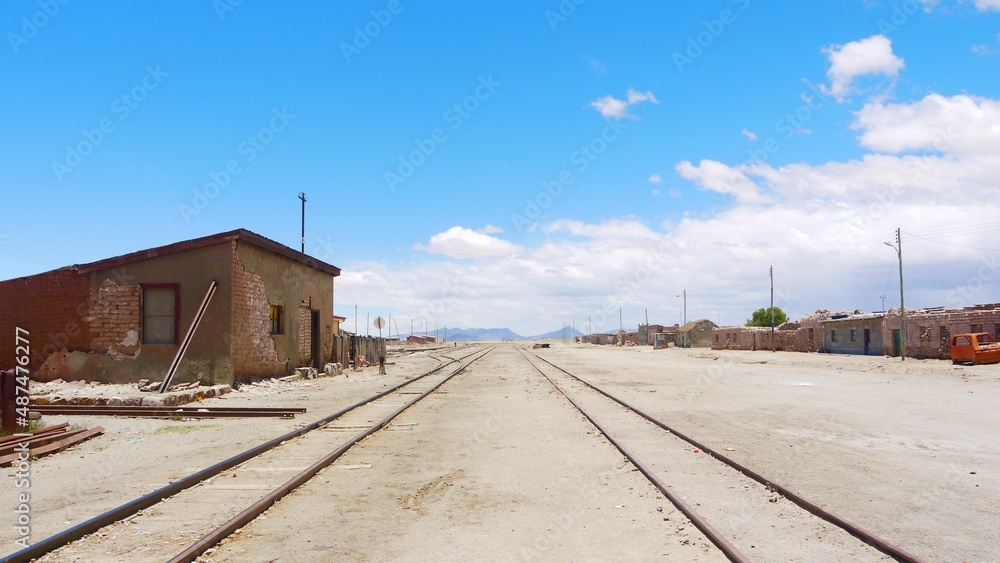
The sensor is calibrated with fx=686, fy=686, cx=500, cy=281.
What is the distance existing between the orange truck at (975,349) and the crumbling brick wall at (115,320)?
1318 inches

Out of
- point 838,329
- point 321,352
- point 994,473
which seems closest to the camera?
point 994,473

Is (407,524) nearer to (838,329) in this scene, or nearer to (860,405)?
(860,405)

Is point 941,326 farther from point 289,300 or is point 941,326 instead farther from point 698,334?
point 698,334

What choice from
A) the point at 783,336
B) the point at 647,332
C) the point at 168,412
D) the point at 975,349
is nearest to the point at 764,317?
the point at 647,332

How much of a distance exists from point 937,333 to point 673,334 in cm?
4921

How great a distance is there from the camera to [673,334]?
280 ft

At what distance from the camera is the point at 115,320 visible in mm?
19797

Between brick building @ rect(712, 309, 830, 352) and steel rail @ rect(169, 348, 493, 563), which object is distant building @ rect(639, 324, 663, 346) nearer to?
brick building @ rect(712, 309, 830, 352)

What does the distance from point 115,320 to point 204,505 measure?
49.8 feet

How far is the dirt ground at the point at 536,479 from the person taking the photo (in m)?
5.74

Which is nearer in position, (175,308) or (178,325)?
(178,325)

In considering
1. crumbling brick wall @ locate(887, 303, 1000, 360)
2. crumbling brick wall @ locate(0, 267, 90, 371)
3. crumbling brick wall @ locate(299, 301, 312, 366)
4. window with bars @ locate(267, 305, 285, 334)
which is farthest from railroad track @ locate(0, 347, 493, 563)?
crumbling brick wall @ locate(887, 303, 1000, 360)

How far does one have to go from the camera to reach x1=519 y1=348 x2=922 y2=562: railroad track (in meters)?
5.43

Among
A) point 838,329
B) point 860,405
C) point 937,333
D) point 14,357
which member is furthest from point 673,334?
point 14,357
